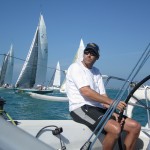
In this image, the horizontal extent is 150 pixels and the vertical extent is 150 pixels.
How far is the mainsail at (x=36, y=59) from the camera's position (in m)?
43.0

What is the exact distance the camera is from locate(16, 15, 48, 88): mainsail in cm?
4300

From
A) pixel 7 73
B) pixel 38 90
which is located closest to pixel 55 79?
pixel 7 73

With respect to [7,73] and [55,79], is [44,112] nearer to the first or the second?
[7,73]

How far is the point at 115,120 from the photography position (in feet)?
9.45

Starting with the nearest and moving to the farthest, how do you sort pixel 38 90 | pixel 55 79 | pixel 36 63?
pixel 36 63 < pixel 38 90 < pixel 55 79

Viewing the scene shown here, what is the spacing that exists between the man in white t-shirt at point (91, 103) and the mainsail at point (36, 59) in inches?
1554

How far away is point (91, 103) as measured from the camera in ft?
9.80

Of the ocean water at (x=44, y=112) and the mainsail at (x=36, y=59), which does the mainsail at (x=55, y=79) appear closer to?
the mainsail at (x=36, y=59)

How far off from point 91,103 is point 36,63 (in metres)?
40.6

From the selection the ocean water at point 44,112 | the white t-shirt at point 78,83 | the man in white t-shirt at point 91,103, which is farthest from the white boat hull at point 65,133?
the ocean water at point 44,112

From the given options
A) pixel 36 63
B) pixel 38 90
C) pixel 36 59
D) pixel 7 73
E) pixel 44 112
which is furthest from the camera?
pixel 7 73

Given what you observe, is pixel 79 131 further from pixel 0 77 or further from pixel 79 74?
Answer: pixel 0 77

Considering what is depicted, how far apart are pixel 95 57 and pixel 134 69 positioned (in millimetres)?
876

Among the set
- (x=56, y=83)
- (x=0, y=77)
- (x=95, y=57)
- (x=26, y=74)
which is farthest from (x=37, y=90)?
(x=95, y=57)
